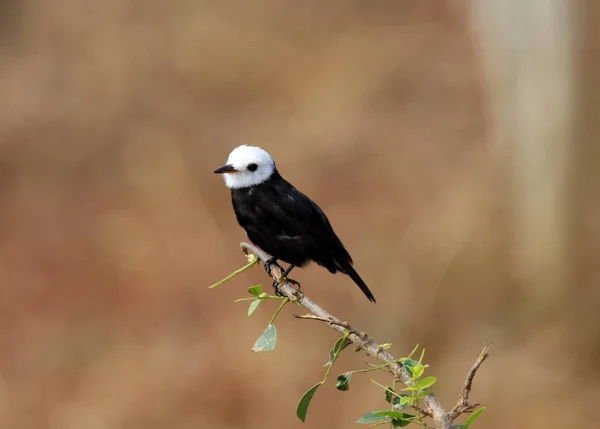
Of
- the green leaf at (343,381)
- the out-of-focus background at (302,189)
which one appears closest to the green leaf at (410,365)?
the green leaf at (343,381)

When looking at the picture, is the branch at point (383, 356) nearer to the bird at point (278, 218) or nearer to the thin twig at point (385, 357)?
the thin twig at point (385, 357)

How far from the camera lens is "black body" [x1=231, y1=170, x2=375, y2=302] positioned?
398cm

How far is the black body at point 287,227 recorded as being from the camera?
3980 millimetres

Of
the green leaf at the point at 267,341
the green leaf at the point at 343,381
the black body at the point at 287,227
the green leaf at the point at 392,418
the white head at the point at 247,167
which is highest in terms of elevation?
the white head at the point at 247,167

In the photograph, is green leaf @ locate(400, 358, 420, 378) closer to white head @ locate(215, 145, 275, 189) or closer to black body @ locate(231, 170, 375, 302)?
black body @ locate(231, 170, 375, 302)

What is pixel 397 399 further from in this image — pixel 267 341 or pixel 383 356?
pixel 267 341

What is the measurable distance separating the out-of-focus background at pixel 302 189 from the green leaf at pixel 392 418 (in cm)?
536

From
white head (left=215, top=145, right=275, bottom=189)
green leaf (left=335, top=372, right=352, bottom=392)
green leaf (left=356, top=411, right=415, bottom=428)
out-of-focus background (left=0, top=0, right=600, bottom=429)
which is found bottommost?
green leaf (left=356, top=411, right=415, bottom=428)

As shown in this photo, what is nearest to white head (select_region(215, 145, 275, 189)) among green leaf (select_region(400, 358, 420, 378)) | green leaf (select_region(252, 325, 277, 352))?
green leaf (select_region(252, 325, 277, 352))

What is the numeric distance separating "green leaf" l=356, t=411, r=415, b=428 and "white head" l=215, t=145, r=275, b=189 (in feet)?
7.69

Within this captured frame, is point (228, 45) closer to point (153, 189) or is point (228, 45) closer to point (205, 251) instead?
point (153, 189)

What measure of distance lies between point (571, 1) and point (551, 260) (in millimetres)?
2369

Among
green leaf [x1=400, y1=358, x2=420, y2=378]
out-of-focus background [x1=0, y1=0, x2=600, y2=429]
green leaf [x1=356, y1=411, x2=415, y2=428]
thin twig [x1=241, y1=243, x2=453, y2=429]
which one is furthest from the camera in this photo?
out-of-focus background [x1=0, y1=0, x2=600, y2=429]

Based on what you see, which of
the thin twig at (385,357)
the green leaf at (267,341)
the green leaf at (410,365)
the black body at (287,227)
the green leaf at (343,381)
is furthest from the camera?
the black body at (287,227)
